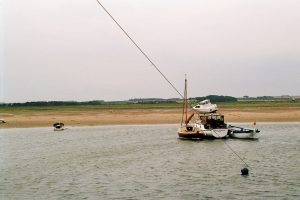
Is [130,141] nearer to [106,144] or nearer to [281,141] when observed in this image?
[106,144]

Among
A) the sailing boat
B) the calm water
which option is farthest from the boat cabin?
the calm water

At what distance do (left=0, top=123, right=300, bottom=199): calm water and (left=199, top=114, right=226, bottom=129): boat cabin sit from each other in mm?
2733

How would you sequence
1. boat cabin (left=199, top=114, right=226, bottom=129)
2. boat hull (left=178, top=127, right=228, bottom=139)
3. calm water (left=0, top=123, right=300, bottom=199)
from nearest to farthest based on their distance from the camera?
calm water (left=0, top=123, right=300, bottom=199), boat hull (left=178, top=127, right=228, bottom=139), boat cabin (left=199, top=114, right=226, bottom=129)

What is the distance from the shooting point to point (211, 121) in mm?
53719

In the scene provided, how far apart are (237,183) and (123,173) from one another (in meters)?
8.00

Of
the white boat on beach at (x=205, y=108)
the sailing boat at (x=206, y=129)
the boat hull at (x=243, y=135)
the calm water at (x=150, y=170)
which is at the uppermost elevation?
the white boat on beach at (x=205, y=108)

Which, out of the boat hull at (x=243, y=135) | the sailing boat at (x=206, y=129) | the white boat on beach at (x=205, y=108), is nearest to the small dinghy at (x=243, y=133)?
the boat hull at (x=243, y=135)

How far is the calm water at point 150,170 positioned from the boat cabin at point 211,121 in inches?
108

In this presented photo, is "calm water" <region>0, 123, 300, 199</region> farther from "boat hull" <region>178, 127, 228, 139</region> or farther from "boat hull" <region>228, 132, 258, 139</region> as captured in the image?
"boat hull" <region>228, 132, 258, 139</region>

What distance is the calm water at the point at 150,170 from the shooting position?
80.9 feet

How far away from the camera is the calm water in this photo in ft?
80.9

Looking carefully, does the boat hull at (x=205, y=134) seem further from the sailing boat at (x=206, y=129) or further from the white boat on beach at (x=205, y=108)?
the white boat on beach at (x=205, y=108)

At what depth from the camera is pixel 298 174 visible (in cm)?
2842

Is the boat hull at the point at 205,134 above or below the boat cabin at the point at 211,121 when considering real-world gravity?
below
